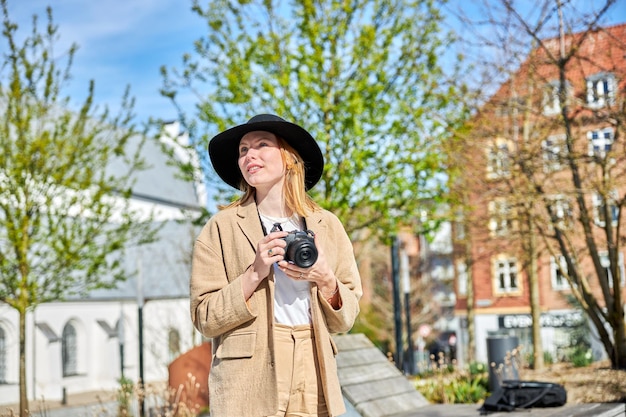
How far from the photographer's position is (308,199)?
365 cm

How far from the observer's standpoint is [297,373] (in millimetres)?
3252

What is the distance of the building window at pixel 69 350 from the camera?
139ft

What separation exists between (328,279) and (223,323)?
429 millimetres

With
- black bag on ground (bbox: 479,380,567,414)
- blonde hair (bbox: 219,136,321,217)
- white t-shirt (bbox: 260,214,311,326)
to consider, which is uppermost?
blonde hair (bbox: 219,136,321,217)

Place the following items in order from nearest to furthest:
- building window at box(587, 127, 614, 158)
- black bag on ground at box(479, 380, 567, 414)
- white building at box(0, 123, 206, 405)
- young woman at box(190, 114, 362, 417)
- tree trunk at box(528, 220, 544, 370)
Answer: young woman at box(190, 114, 362, 417), black bag on ground at box(479, 380, 567, 414), building window at box(587, 127, 614, 158), tree trunk at box(528, 220, 544, 370), white building at box(0, 123, 206, 405)

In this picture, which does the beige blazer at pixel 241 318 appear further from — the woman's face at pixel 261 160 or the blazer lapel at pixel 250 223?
the woman's face at pixel 261 160

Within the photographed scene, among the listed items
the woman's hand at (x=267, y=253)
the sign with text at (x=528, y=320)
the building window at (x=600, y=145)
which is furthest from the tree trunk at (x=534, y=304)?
the sign with text at (x=528, y=320)

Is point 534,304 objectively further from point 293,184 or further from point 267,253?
point 267,253

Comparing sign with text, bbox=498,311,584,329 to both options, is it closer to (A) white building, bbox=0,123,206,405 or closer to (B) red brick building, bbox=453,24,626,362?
(A) white building, bbox=0,123,206,405

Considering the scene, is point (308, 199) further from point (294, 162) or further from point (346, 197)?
point (346, 197)

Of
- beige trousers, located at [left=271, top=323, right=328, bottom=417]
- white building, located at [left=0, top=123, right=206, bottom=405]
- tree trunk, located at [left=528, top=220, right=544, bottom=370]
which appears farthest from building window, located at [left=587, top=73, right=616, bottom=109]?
white building, located at [left=0, top=123, right=206, bottom=405]

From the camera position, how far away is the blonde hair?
350 centimetres

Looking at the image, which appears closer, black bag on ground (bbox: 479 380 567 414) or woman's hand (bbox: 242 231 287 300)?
woman's hand (bbox: 242 231 287 300)

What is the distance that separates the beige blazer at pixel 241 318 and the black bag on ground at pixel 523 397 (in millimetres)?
4816
